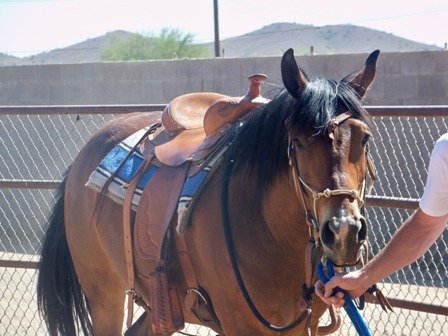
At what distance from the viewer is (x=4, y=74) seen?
10.6 meters

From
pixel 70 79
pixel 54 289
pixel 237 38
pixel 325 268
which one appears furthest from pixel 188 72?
pixel 237 38

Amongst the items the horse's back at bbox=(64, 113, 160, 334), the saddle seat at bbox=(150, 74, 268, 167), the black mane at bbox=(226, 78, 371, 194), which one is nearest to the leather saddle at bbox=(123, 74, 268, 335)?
the saddle seat at bbox=(150, 74, 268, 167)

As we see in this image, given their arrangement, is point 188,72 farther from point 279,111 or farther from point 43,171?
point 279,111

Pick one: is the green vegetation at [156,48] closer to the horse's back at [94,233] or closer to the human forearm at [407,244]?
the horse's back at [94,233]

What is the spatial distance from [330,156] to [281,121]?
0.40 meters

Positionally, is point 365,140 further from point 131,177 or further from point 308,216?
point 131,177

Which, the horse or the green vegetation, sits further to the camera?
the green vegetation

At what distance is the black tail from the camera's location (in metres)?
4.09

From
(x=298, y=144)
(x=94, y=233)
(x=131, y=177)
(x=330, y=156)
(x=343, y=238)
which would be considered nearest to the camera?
(x=343, y=238)

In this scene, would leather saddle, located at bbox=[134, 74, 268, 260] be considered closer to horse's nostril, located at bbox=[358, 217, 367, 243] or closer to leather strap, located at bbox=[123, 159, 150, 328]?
leather strap, located at bbox=[123, 159, 150, 328]

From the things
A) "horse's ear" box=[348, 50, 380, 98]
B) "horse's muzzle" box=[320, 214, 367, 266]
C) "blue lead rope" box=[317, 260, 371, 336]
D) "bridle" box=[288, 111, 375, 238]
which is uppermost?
"horse's ear" box=[348, 50, 380, 98]

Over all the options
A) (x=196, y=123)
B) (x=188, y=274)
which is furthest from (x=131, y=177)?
(x=188, y=274)

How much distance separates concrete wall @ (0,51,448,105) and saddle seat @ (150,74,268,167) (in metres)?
3.60

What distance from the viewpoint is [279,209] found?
2.74 m
